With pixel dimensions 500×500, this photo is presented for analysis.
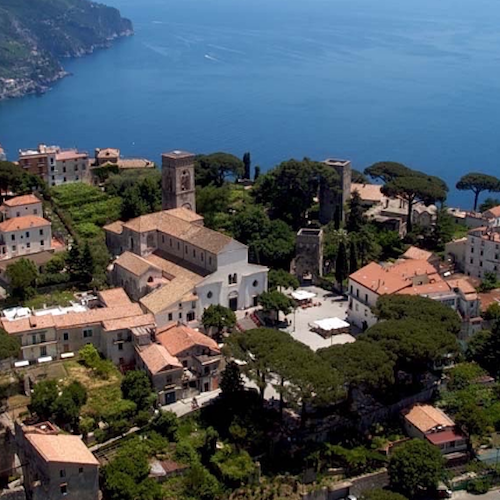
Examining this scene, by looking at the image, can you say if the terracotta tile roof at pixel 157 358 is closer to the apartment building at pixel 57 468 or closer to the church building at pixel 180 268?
the church building at pixel 180 268

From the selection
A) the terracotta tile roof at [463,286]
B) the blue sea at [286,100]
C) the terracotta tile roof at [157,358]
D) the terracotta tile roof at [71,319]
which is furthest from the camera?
the blue sea at [286,100]

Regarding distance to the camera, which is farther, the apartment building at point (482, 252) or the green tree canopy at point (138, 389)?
the apartment building at point (482, 252)

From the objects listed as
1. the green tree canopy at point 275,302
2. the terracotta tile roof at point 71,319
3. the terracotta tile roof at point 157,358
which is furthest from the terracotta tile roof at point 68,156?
the terracotta tile roof at point 157,358

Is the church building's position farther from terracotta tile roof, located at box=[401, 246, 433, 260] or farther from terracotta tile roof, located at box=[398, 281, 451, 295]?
terracotta tile roof, located at box=[401, 246, 433, 260]

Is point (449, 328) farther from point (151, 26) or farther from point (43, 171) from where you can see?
point (151, 26)

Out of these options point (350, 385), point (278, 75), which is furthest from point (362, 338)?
point (278, 75)
